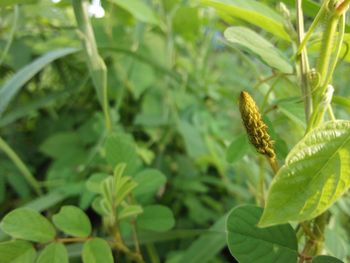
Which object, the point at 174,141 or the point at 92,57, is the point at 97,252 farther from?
the point at 174,141

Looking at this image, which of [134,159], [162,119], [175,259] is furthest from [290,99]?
[162,119]

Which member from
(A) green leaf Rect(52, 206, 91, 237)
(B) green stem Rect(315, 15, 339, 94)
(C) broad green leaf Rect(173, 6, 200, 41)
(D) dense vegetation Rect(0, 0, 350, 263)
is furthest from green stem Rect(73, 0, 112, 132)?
(C) broad green leaf Rect(173, 6, 200, 41)

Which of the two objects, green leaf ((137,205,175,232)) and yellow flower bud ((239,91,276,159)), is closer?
yellow flower bud ((239,91,276,159))

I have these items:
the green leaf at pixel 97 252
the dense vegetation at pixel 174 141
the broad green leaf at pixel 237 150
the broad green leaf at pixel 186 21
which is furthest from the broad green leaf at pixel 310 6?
the broad green leaf at pixel 186 21

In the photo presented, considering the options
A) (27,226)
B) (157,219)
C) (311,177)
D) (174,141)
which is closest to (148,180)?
(157,219)

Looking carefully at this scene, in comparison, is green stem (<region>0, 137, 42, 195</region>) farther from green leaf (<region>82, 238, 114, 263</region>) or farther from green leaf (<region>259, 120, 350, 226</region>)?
green leaf (<region>259, 120, 350, 226</region>)

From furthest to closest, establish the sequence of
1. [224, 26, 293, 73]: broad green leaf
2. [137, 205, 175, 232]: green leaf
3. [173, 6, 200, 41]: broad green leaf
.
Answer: [173, 6, 200, 41]: broad green leaf
[137, 205, 175, 232]: green leaf
[224, 26, 293, 73]: broad green leaf
